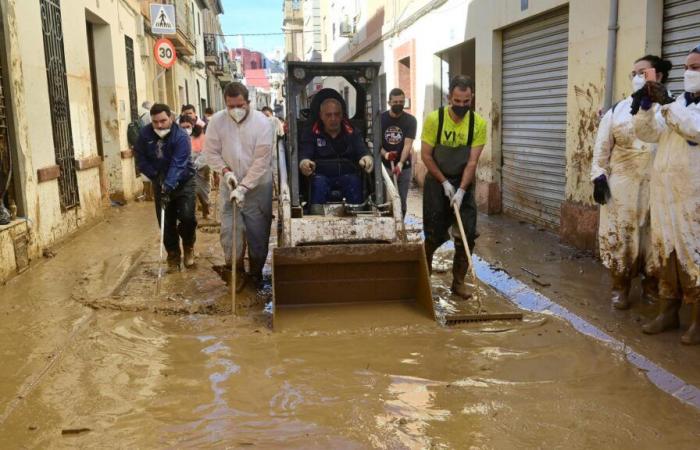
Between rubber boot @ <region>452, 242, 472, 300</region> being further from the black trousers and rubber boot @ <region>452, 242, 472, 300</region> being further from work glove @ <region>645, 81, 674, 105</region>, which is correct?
the black trousers

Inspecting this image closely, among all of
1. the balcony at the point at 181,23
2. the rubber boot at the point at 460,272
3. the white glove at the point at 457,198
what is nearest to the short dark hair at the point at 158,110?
the white glove at the point at 457,198

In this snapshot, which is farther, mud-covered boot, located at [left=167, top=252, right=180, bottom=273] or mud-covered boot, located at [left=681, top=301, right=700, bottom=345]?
mud-covered boot, located at [left=167, top=252, right=180, bottom=273]

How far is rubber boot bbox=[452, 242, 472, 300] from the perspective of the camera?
5.72m

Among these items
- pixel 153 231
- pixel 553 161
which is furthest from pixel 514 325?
pixel 153 231

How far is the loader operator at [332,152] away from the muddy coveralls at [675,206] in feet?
8.14

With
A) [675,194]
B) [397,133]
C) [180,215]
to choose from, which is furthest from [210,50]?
[675,194]

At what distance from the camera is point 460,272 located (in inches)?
227

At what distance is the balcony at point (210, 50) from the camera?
3422 centimetres

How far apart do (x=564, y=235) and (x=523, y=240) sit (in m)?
0.54

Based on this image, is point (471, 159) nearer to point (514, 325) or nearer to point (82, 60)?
point (514, 325)

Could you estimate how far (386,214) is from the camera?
5605 mm

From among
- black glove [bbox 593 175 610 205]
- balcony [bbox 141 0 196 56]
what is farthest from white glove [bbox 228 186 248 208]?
balcony [bbox 141 0 196 56]

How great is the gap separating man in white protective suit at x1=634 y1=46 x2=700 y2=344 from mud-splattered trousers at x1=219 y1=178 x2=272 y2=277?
3.19 metres

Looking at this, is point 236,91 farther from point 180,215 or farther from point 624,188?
point 624,188
